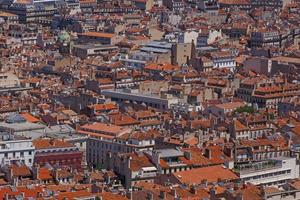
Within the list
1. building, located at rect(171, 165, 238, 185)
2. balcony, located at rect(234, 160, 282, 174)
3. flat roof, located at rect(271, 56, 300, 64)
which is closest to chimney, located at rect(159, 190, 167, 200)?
building, located at rect(171, 165, 238, 185)

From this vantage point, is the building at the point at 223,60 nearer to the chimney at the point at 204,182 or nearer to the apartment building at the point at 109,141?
the apartment building at the point at 109,141

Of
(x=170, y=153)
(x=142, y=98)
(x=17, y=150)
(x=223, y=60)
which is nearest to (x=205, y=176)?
(x=170, y=153)

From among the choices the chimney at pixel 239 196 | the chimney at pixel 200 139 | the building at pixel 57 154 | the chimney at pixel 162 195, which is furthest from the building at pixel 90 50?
the chimney at pixel 239 196

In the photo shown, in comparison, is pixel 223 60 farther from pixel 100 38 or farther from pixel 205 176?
pixel 205 176

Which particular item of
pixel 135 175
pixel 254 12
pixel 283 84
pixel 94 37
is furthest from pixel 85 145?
pixel 254 12

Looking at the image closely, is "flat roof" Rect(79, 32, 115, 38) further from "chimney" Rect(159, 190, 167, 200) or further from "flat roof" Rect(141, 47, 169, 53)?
"chimney" Rect(159, 190, 167, 200)
